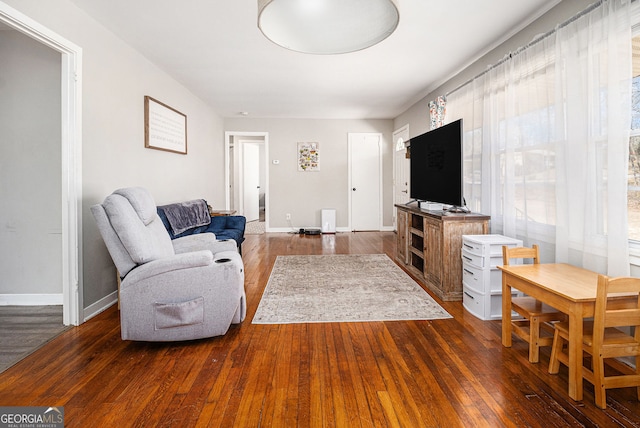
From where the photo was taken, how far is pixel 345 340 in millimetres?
2215

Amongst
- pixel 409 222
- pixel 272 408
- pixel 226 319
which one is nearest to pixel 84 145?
pixel 226 319

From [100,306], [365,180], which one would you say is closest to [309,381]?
[100,306]

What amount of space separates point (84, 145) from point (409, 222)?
10.9 feet

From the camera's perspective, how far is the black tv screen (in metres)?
3.06

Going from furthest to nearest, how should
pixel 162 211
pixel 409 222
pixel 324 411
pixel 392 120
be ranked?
pixel 392 120 → pixel 409 222 → pixel 162 211 → pixel 324 411

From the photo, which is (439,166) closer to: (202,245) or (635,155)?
(635,155)

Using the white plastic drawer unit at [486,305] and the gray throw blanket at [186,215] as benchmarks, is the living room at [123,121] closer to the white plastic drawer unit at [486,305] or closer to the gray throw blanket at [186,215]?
the gray throw blanket at [186,215]

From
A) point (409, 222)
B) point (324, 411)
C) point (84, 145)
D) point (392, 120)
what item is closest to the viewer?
point (324, 411)

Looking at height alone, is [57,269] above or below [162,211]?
below

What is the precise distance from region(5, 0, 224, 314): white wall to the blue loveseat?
0.31 metres

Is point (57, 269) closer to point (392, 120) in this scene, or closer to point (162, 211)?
point (162, 211)

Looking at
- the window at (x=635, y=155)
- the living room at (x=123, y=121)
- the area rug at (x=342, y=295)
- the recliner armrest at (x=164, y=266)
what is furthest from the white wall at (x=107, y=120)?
the window at (x=635, y=155)

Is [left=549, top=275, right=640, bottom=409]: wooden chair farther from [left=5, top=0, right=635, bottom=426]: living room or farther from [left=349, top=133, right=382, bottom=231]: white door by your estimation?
[left=349, top=133, right=382, bottom=231]: white door

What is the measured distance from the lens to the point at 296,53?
3.49 meters
